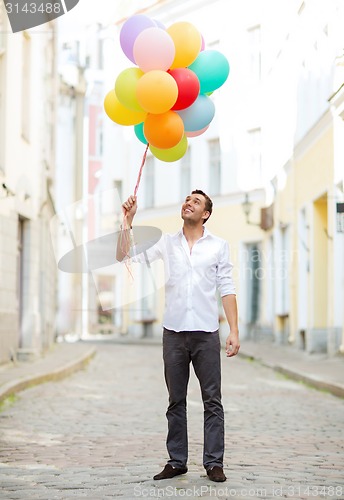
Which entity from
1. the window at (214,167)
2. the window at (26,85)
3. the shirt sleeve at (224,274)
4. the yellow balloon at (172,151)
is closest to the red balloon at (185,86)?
the yellow balloon at (172,151)

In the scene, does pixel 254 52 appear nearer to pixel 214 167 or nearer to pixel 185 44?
pixel 214 167

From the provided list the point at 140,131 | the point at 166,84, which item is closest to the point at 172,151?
the point at 140,131

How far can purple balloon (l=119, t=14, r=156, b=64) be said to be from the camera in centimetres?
646

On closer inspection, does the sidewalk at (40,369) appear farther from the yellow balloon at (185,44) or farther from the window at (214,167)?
the window at (214,167)

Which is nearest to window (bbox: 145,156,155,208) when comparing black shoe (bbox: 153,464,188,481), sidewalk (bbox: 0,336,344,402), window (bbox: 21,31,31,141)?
sidewalk (bbox: 0,336,344,402)

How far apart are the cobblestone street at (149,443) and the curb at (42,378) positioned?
133 millimetres

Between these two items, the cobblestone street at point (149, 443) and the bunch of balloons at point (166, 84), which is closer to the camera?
the cobblestone street at point (149, 443)

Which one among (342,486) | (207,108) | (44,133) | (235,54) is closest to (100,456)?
(342,486)

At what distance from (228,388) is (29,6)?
7965 mm

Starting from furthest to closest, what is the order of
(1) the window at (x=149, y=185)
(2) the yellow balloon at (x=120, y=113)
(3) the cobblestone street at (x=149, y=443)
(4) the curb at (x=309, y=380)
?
(1) the window at (x=149, y=185) → (4) the curb at (x=309, y=380) → (2) the yellow balloon at (x=120, y=113) → (3) the cobblestone street at (x=149, y=443)

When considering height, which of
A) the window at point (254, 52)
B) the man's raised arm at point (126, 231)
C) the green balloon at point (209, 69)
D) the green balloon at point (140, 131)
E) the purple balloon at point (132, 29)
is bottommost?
the man's raised arm at point (126, 231)

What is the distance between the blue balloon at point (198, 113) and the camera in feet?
21.4

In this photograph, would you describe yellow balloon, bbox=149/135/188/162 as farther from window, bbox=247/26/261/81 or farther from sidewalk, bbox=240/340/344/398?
window, bbox=247/26/261/81

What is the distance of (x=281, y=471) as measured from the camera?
6340mm
